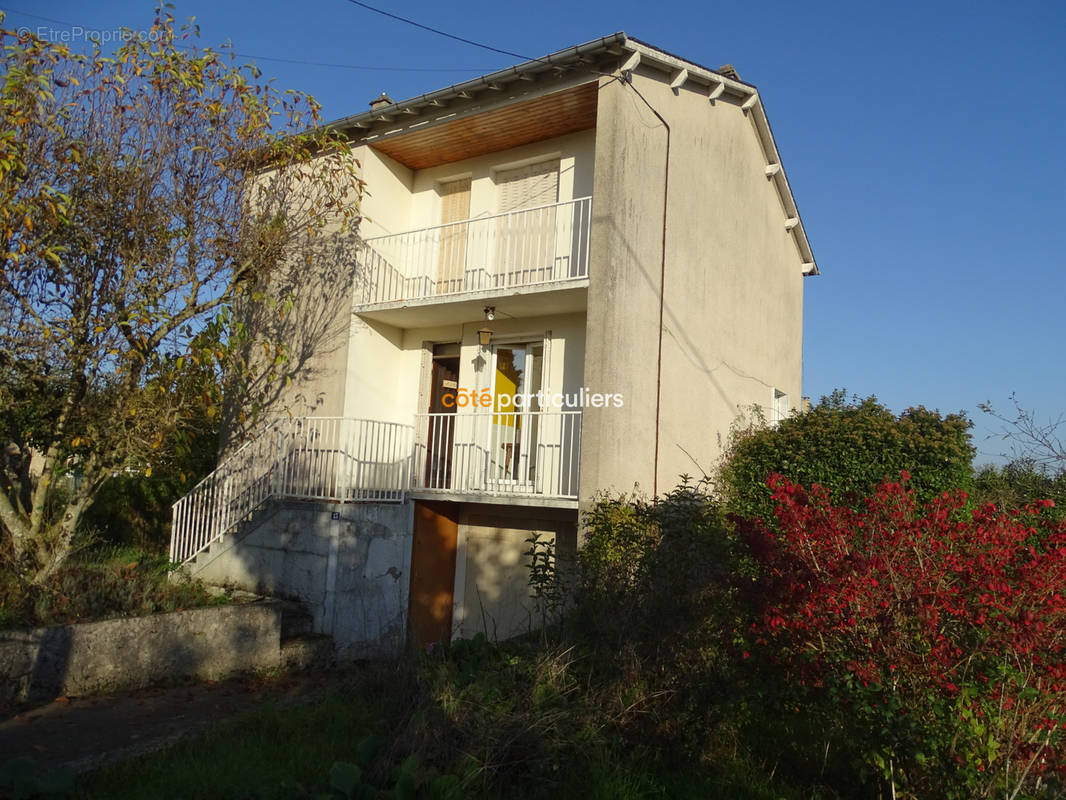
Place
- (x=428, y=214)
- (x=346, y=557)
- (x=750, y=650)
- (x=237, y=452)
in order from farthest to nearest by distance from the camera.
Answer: (x=428, y=214) → (x=237, y=452) → (x=346, y=557) → (x=750, y=650)

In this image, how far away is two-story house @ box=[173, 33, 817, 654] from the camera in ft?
33.2

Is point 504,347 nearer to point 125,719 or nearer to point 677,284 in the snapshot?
point 677,284

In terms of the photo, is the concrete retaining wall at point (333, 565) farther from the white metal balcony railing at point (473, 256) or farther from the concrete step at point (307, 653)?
the white metal balcony railing at point (473, 256)

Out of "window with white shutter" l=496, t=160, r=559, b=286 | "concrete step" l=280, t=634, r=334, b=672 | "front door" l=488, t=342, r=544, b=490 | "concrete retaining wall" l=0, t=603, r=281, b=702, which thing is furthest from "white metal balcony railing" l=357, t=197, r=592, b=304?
"concrete retaining wall" l=0, t=603, r=281, b=702

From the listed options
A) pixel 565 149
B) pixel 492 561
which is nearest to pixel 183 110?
pixel 565 149

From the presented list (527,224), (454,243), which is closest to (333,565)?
(454,243)

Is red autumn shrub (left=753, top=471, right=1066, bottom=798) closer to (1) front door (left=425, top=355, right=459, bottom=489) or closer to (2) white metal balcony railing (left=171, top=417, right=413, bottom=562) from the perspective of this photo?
(2) white metal balcony railing (left=171, top=417, right=413, bottom=562)

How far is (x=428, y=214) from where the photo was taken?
13305mm

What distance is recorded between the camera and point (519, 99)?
10859 millimetres

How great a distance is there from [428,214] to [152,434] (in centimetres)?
626

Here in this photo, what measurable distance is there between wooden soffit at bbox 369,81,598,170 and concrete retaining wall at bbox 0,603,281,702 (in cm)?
727

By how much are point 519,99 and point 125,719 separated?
878 centimetres

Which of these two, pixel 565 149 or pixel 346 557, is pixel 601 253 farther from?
pixel 346 557

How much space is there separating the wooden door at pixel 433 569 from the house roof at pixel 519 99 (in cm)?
567
